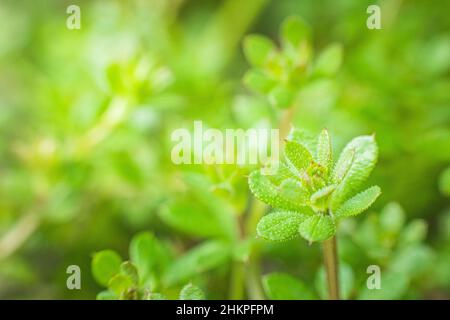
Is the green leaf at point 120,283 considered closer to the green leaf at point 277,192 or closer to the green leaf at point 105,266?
the green leaf at point 105,266

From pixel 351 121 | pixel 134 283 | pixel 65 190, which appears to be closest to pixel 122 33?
pixel 65 190

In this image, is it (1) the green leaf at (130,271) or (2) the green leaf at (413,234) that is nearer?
(1) the green leaf at (130,271)

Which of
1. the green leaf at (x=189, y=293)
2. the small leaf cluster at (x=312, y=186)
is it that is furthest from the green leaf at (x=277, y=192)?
the green leaf at (x=189, y=293)

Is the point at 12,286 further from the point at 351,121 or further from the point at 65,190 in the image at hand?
the point at 351,121

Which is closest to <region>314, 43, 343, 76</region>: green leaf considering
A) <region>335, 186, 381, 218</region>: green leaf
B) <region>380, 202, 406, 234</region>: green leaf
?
<region>380, 202, 406, 234</region>: green leaf

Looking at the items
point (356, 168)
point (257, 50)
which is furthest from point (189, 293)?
point (257, 50)

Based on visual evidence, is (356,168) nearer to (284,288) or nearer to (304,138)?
(304,138)
